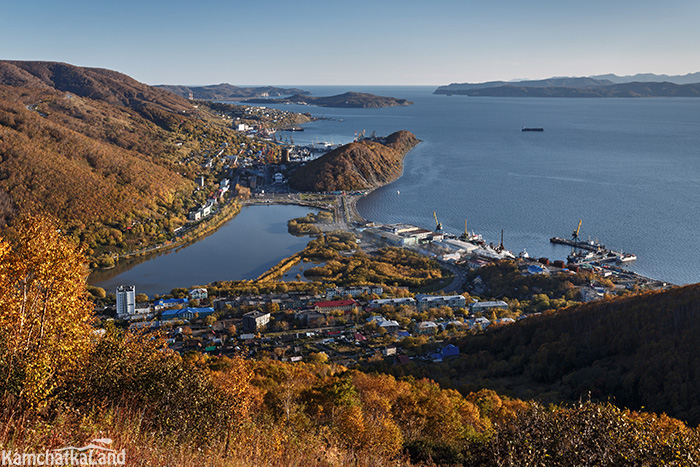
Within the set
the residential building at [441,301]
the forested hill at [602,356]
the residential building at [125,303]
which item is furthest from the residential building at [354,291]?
the residential building at [125,303]

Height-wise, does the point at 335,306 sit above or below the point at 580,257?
below

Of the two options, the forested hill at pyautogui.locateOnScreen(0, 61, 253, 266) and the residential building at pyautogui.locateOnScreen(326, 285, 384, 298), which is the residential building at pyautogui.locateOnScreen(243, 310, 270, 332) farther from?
the forested hill at pyautogui.locateOnScreen(0, 61, 253, 266)

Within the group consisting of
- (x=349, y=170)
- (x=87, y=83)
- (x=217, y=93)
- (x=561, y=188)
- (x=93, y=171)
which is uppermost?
(x=217, y=93)

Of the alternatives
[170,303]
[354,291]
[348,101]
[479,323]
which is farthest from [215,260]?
[348,101]

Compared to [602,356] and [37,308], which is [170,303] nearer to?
[602,356]

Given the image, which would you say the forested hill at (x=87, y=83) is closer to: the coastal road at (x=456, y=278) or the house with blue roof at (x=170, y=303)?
the coastal road at (x=456, y=278)
